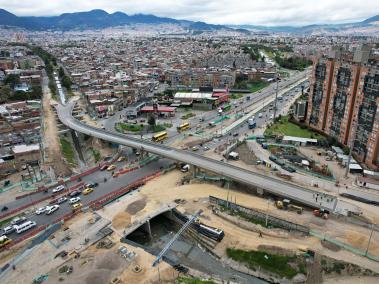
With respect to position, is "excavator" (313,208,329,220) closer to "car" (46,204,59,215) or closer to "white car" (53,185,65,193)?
"car" (46,204,59,215)

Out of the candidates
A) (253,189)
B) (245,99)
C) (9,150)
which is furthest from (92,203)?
(245,99)

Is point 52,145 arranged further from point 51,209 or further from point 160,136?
point 51,209

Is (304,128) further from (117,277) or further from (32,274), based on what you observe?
(32,274)

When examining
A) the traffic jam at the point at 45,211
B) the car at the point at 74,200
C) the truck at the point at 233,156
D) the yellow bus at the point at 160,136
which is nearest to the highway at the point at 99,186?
the traffic jam at the point at 45,211

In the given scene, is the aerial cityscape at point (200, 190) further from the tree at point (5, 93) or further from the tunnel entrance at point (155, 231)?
the tree at point (5, 93)

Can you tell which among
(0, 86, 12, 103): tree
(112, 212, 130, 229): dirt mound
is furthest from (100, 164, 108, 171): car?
(0, 86, 12, 103): tree

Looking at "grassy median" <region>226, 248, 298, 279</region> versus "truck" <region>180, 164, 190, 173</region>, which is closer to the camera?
"grassy median" <region>226, 248, 298, 279</region>

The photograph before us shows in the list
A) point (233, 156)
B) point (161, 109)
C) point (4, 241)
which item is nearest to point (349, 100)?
point (233, 156)
